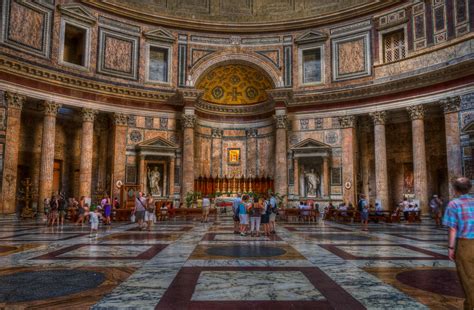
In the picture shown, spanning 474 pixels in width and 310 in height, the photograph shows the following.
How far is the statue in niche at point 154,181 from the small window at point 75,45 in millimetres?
8308

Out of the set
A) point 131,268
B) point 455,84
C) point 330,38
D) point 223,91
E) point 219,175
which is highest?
point 330,38

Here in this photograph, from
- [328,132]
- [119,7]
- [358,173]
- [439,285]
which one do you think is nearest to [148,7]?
[119,7]

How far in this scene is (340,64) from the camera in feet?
84.5

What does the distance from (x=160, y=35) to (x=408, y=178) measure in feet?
67.5

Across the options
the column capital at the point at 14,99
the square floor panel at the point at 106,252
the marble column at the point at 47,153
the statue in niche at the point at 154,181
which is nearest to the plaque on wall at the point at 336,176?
the statue in niche at the point at 154,181

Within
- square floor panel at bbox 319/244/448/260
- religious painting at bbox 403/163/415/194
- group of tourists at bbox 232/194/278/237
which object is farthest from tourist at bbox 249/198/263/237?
religious painting at bbox 403/163/415/194

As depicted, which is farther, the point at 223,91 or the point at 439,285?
the point at 223,91

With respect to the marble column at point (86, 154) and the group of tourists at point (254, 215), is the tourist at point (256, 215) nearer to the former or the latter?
the group of tourists at point (254, 215)

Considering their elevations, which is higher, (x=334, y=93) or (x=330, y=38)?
(x=330, y=38)

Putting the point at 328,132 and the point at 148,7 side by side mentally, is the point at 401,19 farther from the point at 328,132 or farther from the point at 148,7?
the point at 148,7

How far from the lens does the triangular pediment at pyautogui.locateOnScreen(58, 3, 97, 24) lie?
22688mm

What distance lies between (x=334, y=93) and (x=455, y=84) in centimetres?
717

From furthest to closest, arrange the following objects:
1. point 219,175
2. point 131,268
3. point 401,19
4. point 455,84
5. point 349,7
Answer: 1. point 219,175
2. point 349,7
3. point 401,19
4. point 455,84
5. point 131,268

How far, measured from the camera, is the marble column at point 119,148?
79.7 feet
